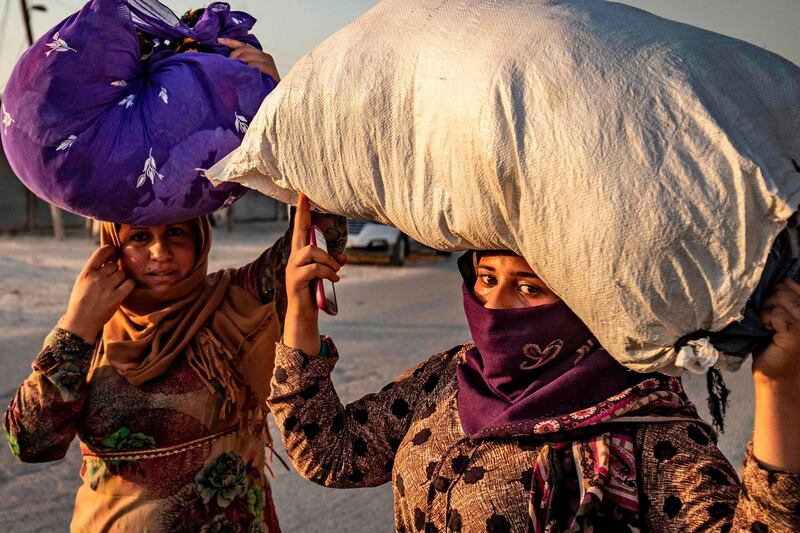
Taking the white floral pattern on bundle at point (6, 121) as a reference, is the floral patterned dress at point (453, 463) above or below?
below

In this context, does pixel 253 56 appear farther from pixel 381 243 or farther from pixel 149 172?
pixel 381 243

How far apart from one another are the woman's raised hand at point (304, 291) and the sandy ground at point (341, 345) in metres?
2.32

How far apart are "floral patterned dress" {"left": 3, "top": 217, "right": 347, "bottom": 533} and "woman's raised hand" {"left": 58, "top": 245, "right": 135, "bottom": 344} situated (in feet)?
0.11

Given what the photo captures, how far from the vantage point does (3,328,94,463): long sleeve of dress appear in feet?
7.65

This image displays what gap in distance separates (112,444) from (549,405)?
140 cm

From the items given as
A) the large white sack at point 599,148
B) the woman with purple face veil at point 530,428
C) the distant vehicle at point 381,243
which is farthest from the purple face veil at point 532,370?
the distant vehicle at point 381,243

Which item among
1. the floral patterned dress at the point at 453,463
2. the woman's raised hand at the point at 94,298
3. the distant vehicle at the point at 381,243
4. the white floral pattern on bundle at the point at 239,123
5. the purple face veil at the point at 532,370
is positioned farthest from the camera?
the distant vehicle at the point at 381,243

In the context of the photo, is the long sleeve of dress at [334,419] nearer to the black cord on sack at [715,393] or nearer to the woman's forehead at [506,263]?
the woman's forehead at [506,263]

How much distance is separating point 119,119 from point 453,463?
123cm

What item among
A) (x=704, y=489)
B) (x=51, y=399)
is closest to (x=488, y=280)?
(x=704, y=489)

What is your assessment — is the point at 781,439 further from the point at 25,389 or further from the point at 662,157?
the point at 25,389

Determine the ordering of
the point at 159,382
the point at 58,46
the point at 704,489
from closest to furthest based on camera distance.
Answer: the point at 704,489 → the point at 58,46 → the point at 159,382

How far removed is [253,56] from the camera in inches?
94.4

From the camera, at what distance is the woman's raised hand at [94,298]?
2383 millimetres
